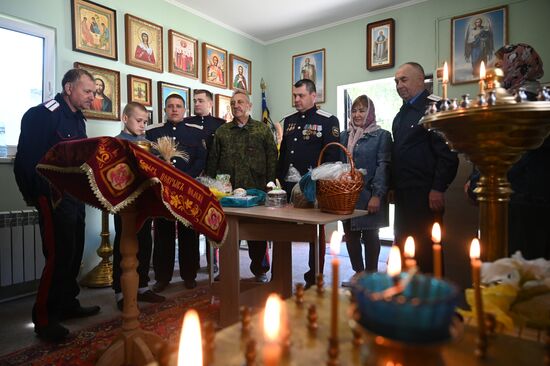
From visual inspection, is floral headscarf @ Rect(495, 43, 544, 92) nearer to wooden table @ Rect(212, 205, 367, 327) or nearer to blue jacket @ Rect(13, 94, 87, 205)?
wooden table @ Rect(212, 205, 367, 327)

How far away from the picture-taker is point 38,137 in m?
2.56

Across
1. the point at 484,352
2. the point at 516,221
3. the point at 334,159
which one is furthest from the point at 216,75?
the point at 484,352

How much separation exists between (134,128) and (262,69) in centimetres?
417

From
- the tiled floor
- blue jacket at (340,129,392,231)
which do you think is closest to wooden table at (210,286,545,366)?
the tiled floor

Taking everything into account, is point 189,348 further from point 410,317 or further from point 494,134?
point 494,134

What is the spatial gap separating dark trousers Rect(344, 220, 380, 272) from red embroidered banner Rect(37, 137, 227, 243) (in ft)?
6.72

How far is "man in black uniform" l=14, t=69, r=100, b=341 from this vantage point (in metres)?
2.46

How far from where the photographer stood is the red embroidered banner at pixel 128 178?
148cm

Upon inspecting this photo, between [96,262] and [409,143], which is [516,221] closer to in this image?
[409,143]

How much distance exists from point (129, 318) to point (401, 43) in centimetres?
514

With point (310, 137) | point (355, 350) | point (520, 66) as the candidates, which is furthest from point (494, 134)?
point (310, 137)

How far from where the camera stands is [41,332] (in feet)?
8.12

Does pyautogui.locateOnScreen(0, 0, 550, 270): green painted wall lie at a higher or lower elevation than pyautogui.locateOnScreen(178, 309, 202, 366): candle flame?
higher

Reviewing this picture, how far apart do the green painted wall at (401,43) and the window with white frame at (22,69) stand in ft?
12.5
